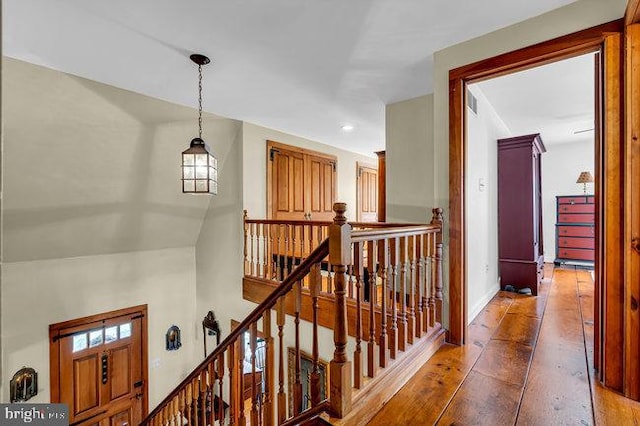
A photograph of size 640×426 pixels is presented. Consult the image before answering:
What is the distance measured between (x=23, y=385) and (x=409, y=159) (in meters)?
5.14

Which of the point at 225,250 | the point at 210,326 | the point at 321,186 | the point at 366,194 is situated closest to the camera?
the point at 225,250

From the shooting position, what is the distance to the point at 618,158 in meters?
1.89

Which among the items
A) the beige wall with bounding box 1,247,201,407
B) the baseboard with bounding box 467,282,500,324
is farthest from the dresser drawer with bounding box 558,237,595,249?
the beige wall with bounding box 1,247,201,407

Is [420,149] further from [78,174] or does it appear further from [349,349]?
[78,174]

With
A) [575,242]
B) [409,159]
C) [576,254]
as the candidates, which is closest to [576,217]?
[575,242]

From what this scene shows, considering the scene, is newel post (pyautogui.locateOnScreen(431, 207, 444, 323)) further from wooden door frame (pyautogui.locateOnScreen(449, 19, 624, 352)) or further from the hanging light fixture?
the hanging light fixture

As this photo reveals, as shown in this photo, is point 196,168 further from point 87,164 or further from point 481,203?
point 481,203

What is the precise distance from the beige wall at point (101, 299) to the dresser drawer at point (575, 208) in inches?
243

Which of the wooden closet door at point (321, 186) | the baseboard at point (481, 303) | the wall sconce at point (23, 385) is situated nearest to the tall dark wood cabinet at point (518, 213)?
the baseboard at point (481, 303)

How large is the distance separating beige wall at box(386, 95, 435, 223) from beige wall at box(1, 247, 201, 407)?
349 cm

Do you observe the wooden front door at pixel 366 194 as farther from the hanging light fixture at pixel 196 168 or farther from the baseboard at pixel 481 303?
the hanging light fixture at pixel 196 168

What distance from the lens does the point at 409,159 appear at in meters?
3.64

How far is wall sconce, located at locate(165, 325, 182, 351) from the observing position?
5.08 m

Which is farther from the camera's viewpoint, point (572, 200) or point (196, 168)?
point (572, 200)
